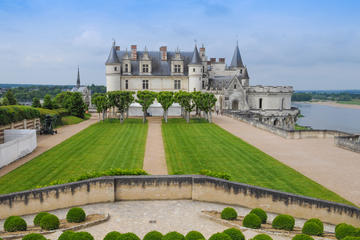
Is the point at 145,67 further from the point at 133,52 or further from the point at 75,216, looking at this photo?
the point at 75,216

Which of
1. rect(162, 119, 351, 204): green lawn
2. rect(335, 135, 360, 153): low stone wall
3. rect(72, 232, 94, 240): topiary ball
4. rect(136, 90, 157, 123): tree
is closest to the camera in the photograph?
rect(72, 232, 94, 240): topiary ball

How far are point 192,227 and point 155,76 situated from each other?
49310 mm

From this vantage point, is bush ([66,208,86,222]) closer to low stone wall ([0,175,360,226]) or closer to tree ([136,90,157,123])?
low stone wall ([0,175,360,226])

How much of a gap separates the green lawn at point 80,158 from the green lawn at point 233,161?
9.03ft

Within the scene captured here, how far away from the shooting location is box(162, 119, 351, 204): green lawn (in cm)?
1630

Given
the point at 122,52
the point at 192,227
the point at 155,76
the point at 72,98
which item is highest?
the point at 122,52

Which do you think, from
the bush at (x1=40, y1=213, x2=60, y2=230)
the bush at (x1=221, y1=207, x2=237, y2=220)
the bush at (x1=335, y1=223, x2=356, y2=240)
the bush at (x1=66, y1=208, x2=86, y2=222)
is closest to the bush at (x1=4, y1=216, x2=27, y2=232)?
the bush at (x1=40, y1=213, x2=60, y2=230)

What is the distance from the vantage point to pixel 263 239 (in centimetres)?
890

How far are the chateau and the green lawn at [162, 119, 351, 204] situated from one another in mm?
25422

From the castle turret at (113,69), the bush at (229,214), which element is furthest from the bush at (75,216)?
the castle turret at (113,69)

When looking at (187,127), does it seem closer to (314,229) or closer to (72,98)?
(72,98)

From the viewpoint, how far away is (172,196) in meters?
13.9

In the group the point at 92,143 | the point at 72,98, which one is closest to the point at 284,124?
the point at 72,98

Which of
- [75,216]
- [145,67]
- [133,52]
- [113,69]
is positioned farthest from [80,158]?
[133,52]
